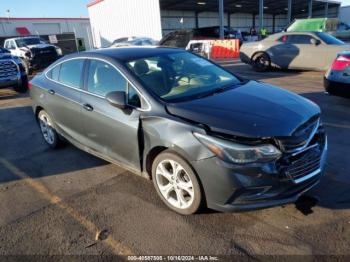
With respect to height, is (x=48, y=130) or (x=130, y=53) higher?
(x=130, y=53)

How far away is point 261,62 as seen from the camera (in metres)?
12.5

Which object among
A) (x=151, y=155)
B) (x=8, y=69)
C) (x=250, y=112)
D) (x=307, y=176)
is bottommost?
(x=307, y=176)

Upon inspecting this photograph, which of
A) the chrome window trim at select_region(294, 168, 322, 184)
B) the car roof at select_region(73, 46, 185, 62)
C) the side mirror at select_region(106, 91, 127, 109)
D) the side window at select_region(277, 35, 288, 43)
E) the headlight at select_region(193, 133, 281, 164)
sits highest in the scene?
the car roof at select_region(73, 46, 185, 62)

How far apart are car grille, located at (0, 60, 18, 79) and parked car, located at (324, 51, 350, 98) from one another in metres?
9.47

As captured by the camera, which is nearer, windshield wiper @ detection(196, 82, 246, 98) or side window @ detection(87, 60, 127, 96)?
windshield wiper @ detection(196, 82, 246, 98)

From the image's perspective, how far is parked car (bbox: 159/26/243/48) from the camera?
20688mm

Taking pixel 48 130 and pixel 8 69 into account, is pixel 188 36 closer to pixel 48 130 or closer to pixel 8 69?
pixel 8 69

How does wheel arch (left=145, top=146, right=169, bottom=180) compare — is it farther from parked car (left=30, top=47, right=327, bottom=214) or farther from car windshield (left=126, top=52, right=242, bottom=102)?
car windshield (left=126, top=52, right=242, bottom=102)

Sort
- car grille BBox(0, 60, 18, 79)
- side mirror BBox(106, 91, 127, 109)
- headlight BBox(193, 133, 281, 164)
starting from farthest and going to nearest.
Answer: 1. car grille BBox(0, 60, 18, 79)
2. side mirror BBox(106, 91, 127, 109)
3. headlight BBox(193, 133, 281, 164)

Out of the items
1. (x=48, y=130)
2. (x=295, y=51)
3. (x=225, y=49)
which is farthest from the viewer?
(x=225, y=49)

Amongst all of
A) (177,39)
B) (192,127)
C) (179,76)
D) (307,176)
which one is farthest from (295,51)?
(177,39)

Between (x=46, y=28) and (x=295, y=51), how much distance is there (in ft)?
144

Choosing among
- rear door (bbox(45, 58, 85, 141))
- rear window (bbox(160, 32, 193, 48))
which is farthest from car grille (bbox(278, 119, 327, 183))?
rear window (bbox(160, 32, 193, 48))

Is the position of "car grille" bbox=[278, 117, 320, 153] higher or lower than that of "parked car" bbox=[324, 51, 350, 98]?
higher
